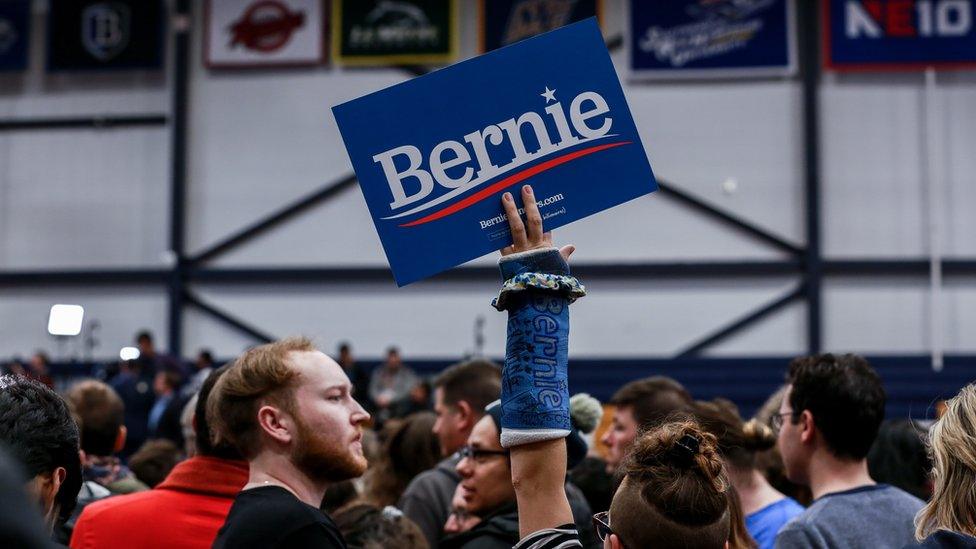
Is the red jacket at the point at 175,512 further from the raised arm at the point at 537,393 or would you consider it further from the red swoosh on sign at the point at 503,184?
the raised arm at the point at 537,393

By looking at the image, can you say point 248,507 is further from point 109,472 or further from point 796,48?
point 796,48

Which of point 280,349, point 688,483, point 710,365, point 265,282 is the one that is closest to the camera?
point 688,483

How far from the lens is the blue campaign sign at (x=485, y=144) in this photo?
80.5 inches

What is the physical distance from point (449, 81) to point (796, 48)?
13497 mm

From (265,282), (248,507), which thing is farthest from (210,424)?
(265,282)

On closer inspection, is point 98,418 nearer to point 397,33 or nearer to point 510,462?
point 510,462

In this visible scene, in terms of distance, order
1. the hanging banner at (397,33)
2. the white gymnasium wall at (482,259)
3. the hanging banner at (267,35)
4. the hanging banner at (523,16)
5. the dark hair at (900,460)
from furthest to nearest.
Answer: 1. the hanging banner at (267,35)
2. the hanging banner at (397,33)
3. the hanging banner at (523,16)
4. the white gymnasium wall at (482,259)
5. the dark hair at (900,460)

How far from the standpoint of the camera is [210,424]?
2.74 metres

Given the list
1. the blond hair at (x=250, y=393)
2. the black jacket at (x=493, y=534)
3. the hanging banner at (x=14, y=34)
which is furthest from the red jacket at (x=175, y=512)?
the hanging banner at (x=14, y=34)

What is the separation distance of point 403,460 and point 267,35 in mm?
11639

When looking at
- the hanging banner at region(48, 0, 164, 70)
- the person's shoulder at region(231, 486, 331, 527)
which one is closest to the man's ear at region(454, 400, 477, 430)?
the person's shoulder at region(231, 486, 331, 527)

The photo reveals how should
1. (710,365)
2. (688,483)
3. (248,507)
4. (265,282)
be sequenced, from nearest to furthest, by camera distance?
1. (688,483)
2. (248,507)
3. (710,365)
4. (265,282)

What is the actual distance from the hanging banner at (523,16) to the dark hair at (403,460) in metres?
10.6

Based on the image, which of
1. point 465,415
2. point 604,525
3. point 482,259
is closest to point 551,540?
point 604,525
